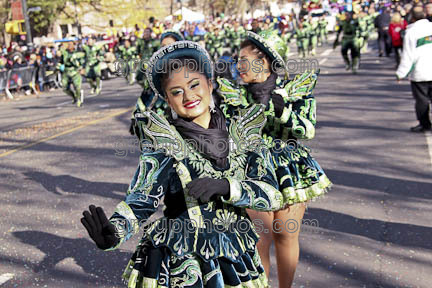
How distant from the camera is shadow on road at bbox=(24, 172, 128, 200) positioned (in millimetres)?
7445

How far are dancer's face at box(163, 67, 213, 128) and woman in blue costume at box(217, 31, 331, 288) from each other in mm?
1078

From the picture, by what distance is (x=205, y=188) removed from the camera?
7.60ft

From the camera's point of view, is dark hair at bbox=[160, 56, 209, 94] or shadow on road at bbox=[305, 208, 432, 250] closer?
dark hair at bbox=[160, 56, 209, 94]

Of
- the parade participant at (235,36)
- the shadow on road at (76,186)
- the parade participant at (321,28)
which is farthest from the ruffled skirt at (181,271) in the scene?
the parade participant at (321,28)

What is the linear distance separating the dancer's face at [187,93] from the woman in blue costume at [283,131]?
1.08 m

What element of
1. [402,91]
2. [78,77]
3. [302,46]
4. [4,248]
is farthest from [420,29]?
[302,46]

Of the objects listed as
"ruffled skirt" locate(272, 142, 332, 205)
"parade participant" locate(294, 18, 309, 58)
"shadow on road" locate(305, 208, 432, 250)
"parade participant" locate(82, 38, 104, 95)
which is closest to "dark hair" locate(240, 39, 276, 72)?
"ruffled skirt" locate(272, 142, 332, 205)

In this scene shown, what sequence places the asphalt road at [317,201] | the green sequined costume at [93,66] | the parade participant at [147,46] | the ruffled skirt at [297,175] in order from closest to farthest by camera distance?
the ruffled skirt at [297,175] < the asphalt road at [317,201] < the parade participant at [147,46] < the green sequined costume at [93,66]

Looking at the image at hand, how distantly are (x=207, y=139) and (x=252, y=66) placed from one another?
4.29ft

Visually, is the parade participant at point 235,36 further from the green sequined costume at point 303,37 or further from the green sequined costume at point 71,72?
the green sequined costume at point 71,72

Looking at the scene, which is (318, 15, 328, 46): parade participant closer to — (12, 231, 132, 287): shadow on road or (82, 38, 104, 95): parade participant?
(82, 38, 104, 95): parade participant

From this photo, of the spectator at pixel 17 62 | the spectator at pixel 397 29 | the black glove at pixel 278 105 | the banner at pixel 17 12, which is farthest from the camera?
the banner at pixel 17 12

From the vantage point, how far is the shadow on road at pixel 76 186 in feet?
24.4

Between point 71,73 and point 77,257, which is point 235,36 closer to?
point 71,73
